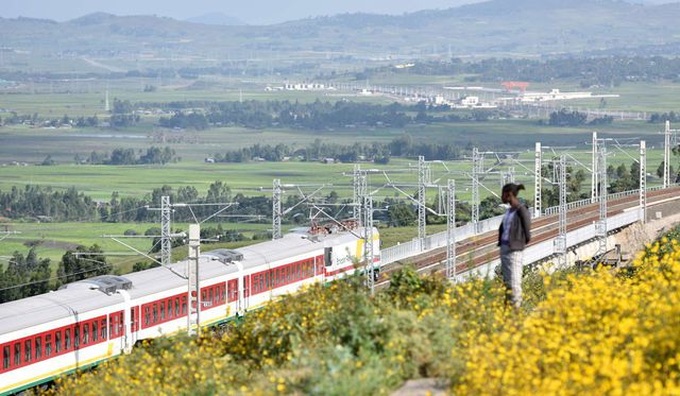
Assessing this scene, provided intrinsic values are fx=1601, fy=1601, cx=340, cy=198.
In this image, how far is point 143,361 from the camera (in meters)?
18.0

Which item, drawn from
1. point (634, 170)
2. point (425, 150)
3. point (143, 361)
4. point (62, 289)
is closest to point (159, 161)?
point (425, 150)

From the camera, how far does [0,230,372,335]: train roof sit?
2792 cm

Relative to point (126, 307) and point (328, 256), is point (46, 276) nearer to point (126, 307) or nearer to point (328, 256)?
point (328, 256)

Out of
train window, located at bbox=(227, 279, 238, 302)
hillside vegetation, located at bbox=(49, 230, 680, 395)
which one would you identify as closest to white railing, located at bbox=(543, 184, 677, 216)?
train window, located at bbox=(227, 279, 238, 302)

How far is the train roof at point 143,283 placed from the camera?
2792 centimetres

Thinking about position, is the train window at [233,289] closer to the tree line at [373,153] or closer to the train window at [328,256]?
the train window at [328,256]

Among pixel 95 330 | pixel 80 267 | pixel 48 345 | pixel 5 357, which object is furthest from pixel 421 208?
pixel 5 357

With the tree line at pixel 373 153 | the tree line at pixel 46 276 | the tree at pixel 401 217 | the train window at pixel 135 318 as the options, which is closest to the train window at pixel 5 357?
the train window at pixel 135 318

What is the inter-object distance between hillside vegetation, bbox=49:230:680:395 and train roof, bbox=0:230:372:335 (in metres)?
8.67

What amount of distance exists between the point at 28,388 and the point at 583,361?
50.6ft

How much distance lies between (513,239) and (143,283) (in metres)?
17.1

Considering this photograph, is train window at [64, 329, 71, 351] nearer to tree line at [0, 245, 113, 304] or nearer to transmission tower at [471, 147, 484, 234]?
tree line at [0, 245, 113, 304]

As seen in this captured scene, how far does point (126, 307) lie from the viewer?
31562 millimetres

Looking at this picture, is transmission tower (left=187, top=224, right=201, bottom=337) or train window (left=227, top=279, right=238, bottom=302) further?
train window (left=227, top=279, right=238, bottom=302)
